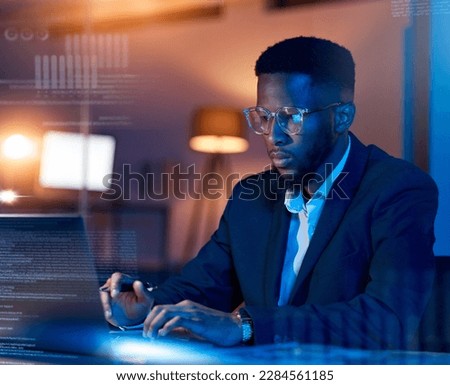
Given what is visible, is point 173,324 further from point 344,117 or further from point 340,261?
point 344,117

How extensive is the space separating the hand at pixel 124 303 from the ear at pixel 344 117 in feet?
2.61

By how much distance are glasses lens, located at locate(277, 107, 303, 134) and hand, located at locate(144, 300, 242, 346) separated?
1.99 ft

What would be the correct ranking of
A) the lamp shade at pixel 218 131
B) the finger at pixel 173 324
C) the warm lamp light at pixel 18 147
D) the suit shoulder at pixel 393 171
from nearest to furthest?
the finger at pixel 173 324
the suit shoulder at pixel 393 171
the lamp shade at pixel 218 131
the warm lamp light at pixel 18 147

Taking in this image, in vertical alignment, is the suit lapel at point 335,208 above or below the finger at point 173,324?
above

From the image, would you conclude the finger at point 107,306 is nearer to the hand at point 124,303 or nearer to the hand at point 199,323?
the hand at point 124,303

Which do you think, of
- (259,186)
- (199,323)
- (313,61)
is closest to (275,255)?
(259,186)

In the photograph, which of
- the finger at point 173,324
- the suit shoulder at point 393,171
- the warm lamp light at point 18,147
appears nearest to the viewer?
the finger at point 173,324

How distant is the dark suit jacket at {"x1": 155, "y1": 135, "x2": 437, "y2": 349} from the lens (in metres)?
2.02

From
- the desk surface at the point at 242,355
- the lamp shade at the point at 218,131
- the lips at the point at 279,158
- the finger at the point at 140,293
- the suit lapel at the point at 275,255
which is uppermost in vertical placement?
the lamp shade at the point at 218,131

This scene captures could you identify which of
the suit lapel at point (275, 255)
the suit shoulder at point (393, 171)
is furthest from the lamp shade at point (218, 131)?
the suit shoulder at point (393, 171)

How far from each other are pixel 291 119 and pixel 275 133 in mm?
69

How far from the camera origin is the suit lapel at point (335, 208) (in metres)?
2.12

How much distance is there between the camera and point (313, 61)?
220cm

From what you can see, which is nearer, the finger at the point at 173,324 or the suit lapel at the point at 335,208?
the finger at the point at 173,324
